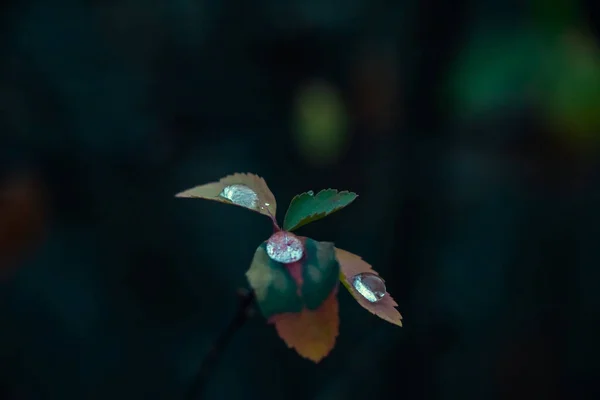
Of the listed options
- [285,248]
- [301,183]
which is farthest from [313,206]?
[301,183]

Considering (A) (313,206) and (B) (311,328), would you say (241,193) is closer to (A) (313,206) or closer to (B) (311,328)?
(A) (313,206)

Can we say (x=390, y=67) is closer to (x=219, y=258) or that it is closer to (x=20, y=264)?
(x=219, y=258)

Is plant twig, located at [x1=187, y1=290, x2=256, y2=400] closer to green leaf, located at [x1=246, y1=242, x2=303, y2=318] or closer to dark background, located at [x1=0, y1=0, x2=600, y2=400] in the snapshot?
green leaf, located at [x1=246, y1=242, x2=303, y2=318]

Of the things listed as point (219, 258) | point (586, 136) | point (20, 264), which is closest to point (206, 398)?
point (219, 258)

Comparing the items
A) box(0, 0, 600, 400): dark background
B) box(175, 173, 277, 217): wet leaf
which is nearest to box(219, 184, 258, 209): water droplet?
box(175, 173, 277, 217): wet leaf

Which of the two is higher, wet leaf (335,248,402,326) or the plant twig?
wet leaf (335,248,402,326)

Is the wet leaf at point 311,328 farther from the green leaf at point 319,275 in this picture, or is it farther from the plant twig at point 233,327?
the plant twig at point 233,327
